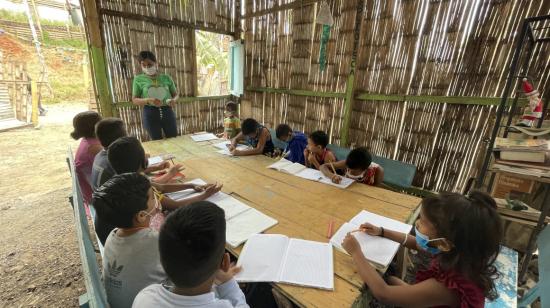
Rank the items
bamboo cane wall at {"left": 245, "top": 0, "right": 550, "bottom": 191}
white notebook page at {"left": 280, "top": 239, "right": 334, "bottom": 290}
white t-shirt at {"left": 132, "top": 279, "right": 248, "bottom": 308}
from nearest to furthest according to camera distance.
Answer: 1. white t-shirt at {"left": 132, "top": 279, "right": 248, "bottom": 308}
2. white notebook page at {"left": 280, "top": 239, "right": 334, "bottom": 290}
3. bamboo cane wall at {"left": 245, "top": 0, "right": 550, "bottom": 191}

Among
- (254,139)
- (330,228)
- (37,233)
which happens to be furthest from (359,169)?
(37,233)

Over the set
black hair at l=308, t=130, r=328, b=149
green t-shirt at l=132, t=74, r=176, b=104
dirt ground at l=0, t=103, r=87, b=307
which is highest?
green t-shirt at l=132, t=74, r=176, b=104

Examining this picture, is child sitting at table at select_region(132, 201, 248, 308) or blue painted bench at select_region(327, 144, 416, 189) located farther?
blue painted bench at select_region(327, 144, 416, 189)

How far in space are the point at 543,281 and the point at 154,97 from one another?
4030 mm

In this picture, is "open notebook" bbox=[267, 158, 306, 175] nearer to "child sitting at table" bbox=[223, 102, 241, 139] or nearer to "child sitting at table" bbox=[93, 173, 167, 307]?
"child sitting at table" bbox=[93, 173, 167, 307]

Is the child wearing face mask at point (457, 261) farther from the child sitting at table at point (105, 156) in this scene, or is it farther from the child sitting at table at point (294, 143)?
the child sitting at table at point (294, 143)

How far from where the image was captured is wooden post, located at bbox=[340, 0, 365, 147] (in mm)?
3385

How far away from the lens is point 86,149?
6.36 feet

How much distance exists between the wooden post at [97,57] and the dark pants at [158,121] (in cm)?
82

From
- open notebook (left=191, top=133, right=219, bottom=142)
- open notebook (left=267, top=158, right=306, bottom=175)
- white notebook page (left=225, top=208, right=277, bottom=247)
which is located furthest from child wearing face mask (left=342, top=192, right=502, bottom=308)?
open notebook (left=191, top=133, right=219, bottom=142)

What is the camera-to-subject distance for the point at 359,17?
338 cm

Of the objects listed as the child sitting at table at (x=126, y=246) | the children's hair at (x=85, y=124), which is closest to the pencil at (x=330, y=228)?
the child sitting at table at (x=126, y=246)

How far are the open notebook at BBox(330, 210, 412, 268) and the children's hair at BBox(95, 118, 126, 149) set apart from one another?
172cm

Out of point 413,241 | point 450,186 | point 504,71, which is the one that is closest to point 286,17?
point 504,71
